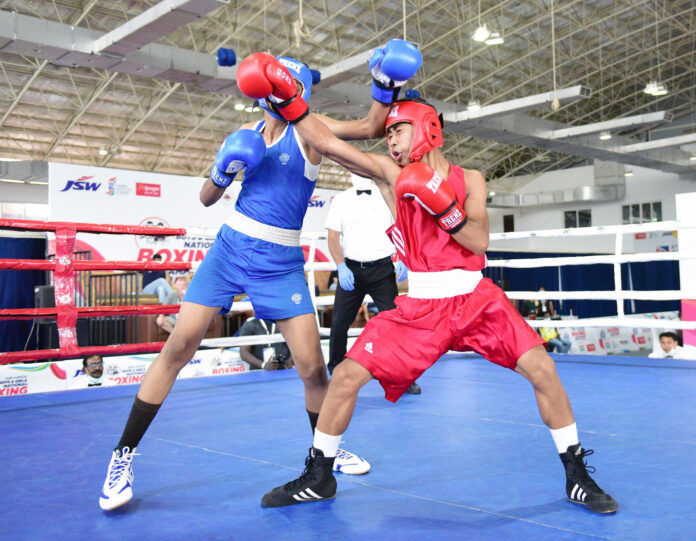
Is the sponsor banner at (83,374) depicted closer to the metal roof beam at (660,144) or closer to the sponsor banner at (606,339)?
the sponsor banner at (606,339)

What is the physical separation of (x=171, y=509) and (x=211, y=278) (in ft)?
2.38

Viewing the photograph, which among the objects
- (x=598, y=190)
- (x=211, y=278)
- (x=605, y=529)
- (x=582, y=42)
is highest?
(x=582, y=42)

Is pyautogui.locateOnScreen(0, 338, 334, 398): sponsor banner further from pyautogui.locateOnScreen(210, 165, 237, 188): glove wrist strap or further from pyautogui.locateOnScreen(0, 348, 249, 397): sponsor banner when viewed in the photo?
pyautogui.locateOnScreen(210, 165, 237, 188): glove wrist strap

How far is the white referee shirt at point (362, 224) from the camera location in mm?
3781

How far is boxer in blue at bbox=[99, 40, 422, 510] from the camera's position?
2.08 metres

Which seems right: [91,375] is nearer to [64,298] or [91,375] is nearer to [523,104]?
[64,298]

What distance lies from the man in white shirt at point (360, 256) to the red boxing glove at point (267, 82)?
6.51ft

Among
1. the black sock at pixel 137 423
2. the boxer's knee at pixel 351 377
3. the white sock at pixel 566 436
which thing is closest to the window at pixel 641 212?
the white sock at pixel 566 436

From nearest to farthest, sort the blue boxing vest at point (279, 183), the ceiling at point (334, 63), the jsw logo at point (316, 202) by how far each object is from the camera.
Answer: the blue boxing vest at point (279, 183) < the jsw logo at point (316, 202) < the ceiling at point (334, 63)

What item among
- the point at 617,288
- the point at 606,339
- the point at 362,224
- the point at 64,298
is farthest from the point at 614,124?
the point at 64,298

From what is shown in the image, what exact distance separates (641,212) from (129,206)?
18.5 meters

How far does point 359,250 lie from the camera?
3799 millimetres

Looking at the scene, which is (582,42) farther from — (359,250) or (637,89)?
(359,250)

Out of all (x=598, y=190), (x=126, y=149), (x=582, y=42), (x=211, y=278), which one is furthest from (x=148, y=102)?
(x=211, y=278)
